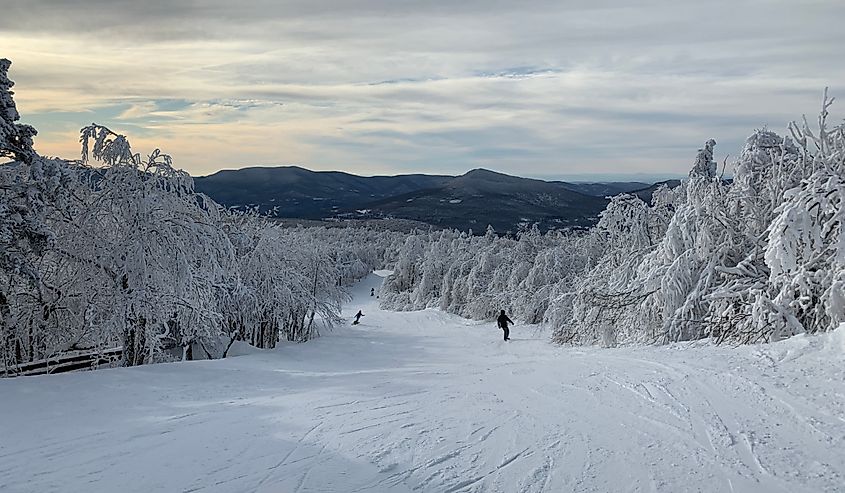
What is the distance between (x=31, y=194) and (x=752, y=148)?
54.6ft

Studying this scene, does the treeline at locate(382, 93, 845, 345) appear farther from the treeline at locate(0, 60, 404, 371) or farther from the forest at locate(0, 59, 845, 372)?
the treeline at locate(0, 60, 404, 371)

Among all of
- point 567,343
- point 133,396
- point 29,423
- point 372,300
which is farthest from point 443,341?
point 372,300

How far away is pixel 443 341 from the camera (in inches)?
1152

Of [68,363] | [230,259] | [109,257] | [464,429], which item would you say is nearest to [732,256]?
[464,429]

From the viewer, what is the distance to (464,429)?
7379mm

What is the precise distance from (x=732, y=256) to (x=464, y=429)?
1158 cm

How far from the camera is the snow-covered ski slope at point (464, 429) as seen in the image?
19.2ft

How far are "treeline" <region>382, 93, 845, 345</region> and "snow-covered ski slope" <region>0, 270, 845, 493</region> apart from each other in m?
1.64

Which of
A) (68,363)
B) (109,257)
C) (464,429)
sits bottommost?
(68,363)

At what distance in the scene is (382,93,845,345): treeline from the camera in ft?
35.4

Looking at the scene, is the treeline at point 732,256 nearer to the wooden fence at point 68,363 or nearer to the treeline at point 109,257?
the treeline at point 109,257

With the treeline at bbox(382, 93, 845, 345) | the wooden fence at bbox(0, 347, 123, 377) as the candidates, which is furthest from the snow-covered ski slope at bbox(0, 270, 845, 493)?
the wooden fence at bbox(0, 347, 123, 377)

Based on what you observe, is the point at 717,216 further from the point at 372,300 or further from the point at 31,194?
the point at 372,300

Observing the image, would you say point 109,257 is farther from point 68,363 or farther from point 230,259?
point 230,259
